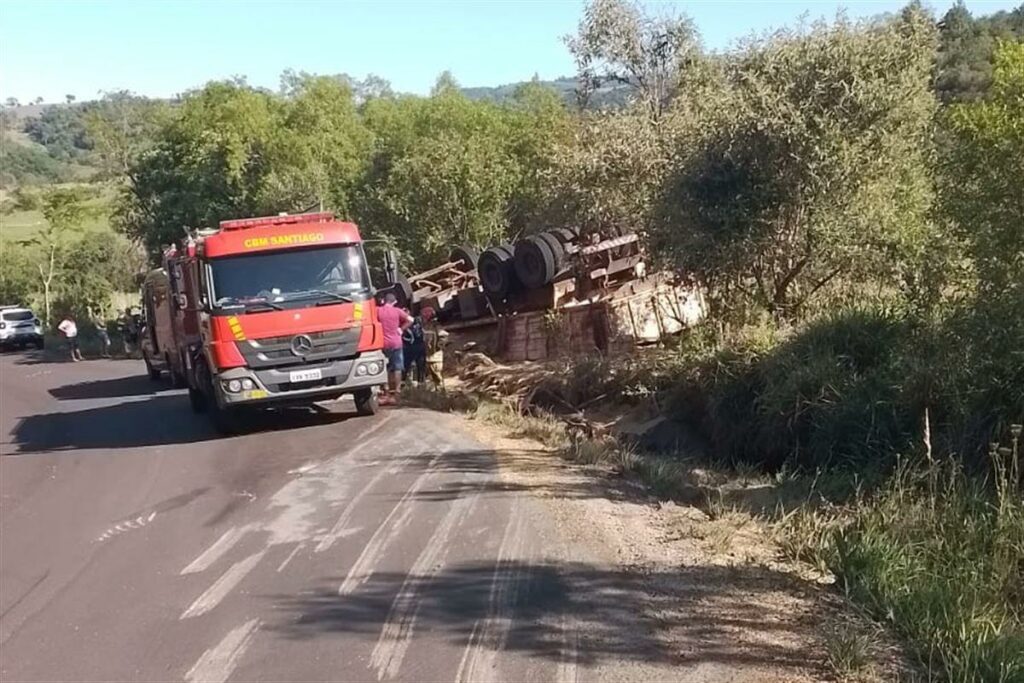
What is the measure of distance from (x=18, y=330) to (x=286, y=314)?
3445 centimetres

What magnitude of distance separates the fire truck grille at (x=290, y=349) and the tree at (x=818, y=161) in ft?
17.1

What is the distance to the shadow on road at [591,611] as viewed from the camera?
220 inches

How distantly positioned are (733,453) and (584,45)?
2534cm

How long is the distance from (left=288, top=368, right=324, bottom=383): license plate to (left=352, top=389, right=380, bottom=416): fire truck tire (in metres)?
1.34

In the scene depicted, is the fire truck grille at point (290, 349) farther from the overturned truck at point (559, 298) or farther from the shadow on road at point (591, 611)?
the shadow on road at point (591, 611)

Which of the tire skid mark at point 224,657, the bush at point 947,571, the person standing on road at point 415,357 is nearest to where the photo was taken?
the bush at point 947,571

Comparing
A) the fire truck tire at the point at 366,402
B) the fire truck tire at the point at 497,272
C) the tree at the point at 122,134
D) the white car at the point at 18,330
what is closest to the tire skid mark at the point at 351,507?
the fire truck tire at the point at 366,402

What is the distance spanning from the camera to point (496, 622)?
6.10m

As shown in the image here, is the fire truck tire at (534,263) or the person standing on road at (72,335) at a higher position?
the fire truck tire at (534,263)

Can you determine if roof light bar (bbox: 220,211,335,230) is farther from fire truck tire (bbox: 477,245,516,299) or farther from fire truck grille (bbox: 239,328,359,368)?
fire truck tire (bbox: 477,245,516,299)

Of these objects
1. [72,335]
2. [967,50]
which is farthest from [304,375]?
[967,50]

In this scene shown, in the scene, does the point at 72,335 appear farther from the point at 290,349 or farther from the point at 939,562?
the point at 939,562

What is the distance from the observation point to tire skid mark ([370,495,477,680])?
18.5 ft

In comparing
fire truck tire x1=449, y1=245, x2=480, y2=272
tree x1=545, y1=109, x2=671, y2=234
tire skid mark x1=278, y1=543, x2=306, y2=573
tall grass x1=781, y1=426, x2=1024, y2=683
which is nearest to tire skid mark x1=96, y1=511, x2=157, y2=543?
tire skid mark x1=278, y1=543, x2=306, y2=573
